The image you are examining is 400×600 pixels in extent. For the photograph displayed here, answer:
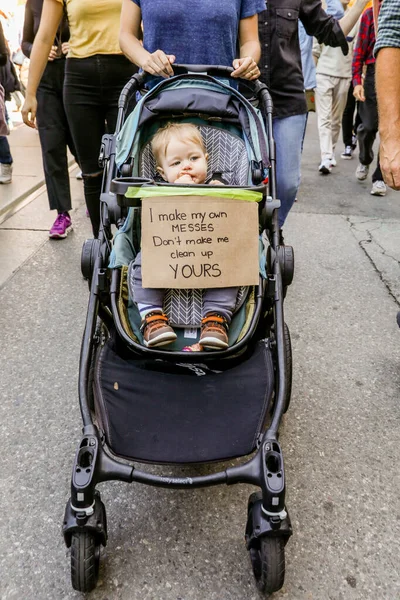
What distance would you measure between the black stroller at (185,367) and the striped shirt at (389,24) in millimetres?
586

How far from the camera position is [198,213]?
1.87 metres

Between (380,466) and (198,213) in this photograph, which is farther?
(380,466)

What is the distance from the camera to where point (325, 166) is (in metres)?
6.36

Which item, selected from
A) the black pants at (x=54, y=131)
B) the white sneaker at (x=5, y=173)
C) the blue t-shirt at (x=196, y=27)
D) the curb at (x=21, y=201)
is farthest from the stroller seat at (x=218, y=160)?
the white sneaker at (x=5, y=173)

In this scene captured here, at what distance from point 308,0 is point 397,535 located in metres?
2.73

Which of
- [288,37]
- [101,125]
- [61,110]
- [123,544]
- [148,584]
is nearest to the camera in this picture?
[148,584]

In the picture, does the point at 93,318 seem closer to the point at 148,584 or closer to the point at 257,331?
the point at 257,331

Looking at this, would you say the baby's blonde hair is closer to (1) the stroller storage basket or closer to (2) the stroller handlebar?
(2) the stroller handlebar

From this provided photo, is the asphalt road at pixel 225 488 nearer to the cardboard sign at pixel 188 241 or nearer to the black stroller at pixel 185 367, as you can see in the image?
the black stroller at pixel 185 367

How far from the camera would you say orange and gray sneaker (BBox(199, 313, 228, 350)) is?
1792 millimetres

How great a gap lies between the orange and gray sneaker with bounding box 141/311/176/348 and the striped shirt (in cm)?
135

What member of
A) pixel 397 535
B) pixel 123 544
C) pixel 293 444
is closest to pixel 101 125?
pixel 293 444

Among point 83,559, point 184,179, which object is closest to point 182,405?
point 83,559

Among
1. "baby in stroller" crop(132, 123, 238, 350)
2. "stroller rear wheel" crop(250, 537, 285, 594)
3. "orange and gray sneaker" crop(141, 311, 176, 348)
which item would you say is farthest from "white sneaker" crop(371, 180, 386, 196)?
"stroller rear wheel" crop(250, 537, 285, 594)
